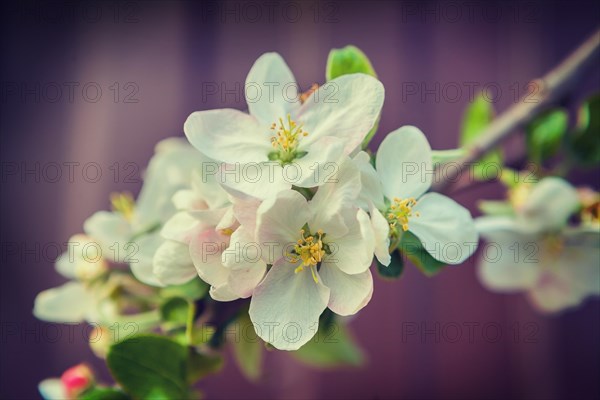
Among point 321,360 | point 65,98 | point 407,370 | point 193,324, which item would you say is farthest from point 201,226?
point 65,98

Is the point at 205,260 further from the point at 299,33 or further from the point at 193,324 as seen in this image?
the point at 299,33

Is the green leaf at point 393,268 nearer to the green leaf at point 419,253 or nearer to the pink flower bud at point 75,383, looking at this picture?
the green leaf at point 419,253

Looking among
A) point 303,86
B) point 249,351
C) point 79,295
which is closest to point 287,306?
point 249,351

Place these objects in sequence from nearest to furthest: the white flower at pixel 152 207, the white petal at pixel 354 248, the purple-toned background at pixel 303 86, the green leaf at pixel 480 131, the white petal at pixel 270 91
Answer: the white petal at pixel 354 248 → the white petal at pixel 270 91 → the white flower at pixel 152 207 → the green leaf at pixel 480 131 → the purple-toned background at pixel 303 86

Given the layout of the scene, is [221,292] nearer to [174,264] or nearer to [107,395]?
[174,264]

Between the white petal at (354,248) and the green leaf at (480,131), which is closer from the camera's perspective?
the white petal at (354,248)

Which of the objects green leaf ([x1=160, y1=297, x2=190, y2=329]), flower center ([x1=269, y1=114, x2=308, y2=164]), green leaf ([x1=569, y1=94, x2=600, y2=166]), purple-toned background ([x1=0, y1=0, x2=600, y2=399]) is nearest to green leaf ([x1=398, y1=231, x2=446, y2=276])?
flower center ([x1=269, y1=114, x2=308, y2=164])

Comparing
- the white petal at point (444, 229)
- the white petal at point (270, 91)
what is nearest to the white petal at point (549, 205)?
the white petal at point (444, 229)
